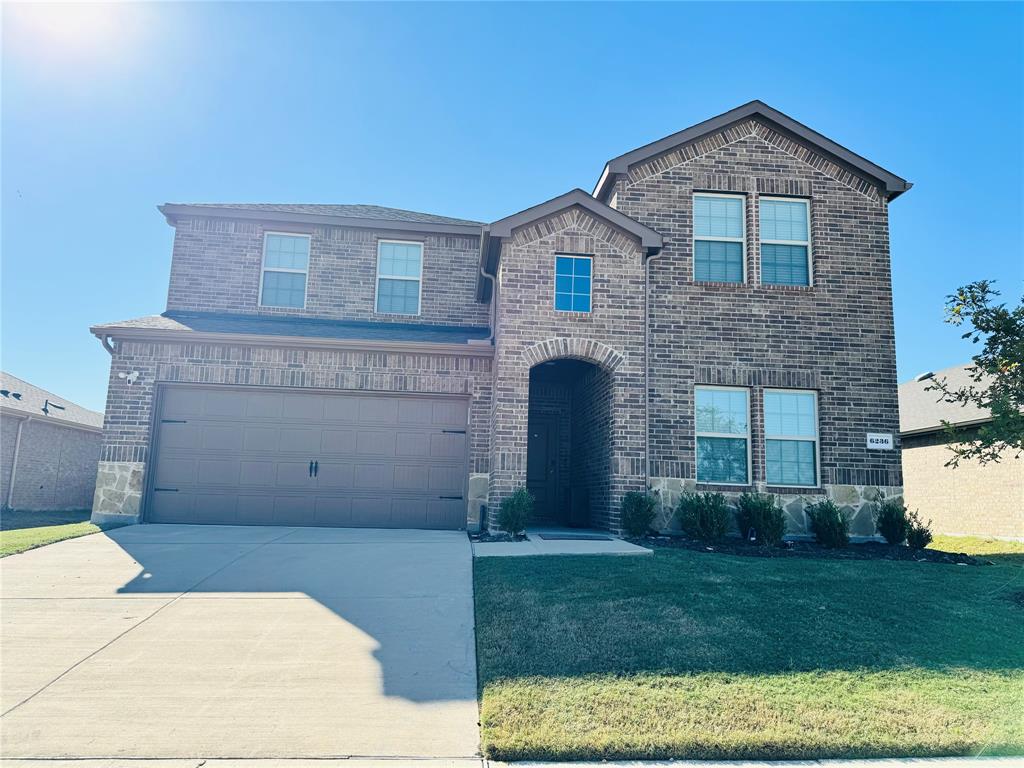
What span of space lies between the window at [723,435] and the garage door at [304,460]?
13.9 feet

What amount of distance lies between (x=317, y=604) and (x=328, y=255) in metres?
9.37

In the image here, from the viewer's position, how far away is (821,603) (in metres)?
6.58

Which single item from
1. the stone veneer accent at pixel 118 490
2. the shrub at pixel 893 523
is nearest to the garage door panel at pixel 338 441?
the stone veneer accent at pixel 118 490

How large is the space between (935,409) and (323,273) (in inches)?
658

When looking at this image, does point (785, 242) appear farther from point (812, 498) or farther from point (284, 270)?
point (284, 270)

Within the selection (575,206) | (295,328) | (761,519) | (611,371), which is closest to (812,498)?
(761,519)

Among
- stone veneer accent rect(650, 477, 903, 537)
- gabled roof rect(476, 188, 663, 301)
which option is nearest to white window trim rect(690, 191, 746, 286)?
gabled roof rect(476, 188, 663, 301)

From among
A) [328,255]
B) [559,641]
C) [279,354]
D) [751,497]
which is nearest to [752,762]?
[559,641]

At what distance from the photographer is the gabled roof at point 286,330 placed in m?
11.5

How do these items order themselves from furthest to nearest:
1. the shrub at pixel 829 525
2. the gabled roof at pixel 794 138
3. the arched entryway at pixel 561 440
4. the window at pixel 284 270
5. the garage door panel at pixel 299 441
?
the window at pixel 284 270 → the arched entryway at pixel 561 440 → the gabled roof at pixel 794 138 → the garage door panel at pixel 299 441 → the shrub at pixel 829 525

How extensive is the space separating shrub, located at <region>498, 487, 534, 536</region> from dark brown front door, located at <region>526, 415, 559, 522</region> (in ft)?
12.2

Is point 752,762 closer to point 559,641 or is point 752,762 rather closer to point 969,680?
point 559,641

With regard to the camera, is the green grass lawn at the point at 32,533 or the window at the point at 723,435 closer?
the green grass lawn at the point at 32,533

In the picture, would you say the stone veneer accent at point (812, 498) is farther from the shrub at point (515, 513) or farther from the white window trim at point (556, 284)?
the white window trim at point (556, 284)
